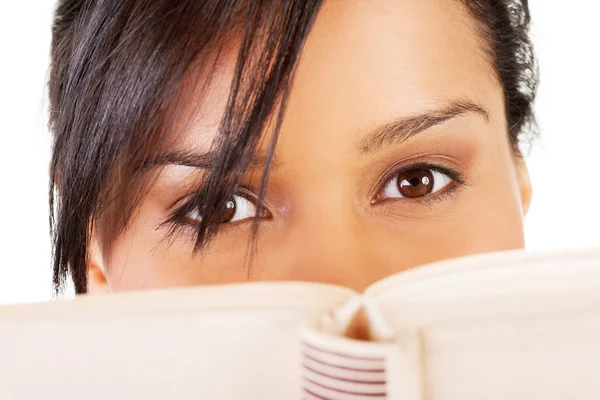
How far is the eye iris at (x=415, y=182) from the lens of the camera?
848 mm

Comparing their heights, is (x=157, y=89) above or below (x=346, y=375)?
above

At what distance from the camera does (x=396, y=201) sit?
833 mm

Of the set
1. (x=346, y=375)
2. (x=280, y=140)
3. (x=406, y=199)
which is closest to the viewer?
(x=346, y=375)

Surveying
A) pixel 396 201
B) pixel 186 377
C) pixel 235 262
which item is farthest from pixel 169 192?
pixel 186 377

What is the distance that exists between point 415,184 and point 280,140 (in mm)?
230

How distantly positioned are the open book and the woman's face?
0.29 meters

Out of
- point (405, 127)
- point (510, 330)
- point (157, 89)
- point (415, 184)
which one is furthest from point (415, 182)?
point (510, 330)

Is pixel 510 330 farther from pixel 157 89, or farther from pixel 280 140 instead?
pixel 157 89

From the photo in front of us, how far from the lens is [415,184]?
855mm

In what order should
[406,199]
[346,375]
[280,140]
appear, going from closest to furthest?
1. [346,375]
2. [280,140]
3. [406,199]

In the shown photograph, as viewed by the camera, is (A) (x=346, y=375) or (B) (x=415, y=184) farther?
(B) (x=415, y=184)

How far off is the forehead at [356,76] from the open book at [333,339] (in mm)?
314

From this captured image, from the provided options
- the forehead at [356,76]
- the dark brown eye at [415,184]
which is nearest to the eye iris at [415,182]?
the dark brown eye at [415,184]

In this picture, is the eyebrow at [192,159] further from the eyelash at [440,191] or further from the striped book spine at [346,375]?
the striped book spine at [346,375]
